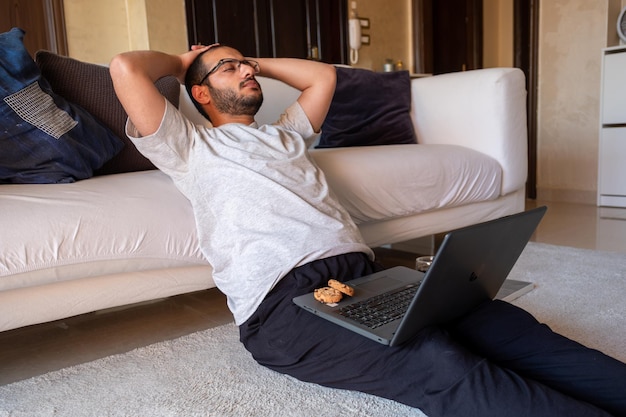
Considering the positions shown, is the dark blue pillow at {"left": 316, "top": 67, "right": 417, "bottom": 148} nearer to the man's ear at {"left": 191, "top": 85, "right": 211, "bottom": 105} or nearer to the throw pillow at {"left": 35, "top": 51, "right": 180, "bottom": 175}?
the throw pillow at {"left": 35, "top": 51, "right": 180, "bottom": 175}

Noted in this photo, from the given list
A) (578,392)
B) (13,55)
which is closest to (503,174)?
(578,392)

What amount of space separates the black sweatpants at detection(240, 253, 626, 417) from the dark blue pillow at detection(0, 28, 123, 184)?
767 millimetres

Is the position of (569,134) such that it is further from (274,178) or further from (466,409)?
(466,409)

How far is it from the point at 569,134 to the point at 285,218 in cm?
353

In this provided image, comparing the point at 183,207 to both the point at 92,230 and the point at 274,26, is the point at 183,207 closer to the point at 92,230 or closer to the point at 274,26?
the point at 92,230

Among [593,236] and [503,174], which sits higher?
[503,174]

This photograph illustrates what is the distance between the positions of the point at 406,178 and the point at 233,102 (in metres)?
0.81

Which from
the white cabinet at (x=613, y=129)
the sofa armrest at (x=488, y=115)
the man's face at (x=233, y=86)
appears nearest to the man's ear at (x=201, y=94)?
the man's face at (x=233, y=86)

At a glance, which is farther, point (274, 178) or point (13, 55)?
point (13, 55)

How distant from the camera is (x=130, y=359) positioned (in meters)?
1.42

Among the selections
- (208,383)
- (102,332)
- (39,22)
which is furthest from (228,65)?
(39,22)

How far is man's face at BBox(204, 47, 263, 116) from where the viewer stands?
4.65 ft

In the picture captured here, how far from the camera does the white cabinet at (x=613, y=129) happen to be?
351 centimetres

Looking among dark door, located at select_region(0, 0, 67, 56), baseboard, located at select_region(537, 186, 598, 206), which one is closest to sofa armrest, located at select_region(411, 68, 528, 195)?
baseboard, located at select_region(537, 186, 598, 206)
